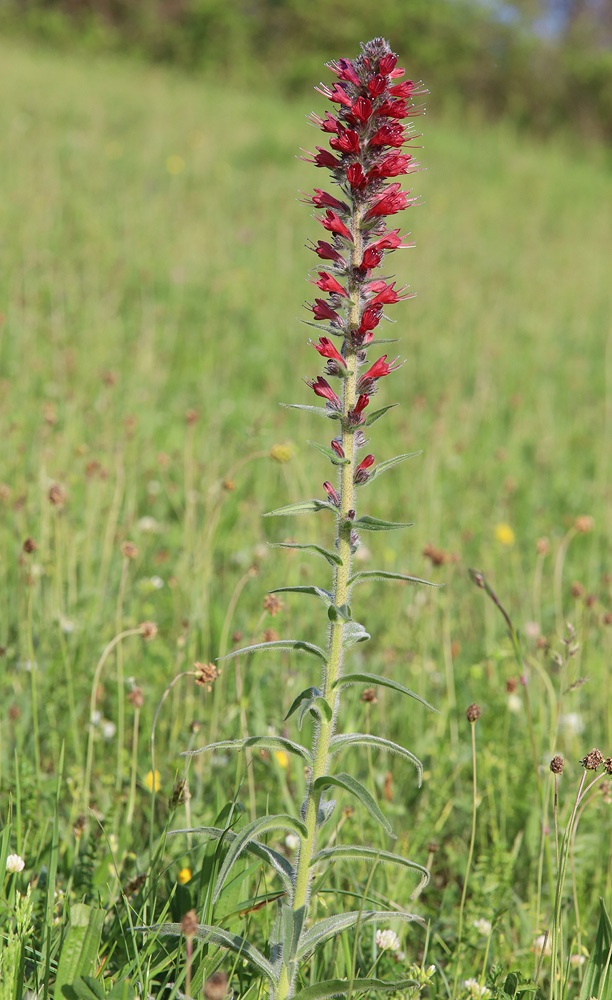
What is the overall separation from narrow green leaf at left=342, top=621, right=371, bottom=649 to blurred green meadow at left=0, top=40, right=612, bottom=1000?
0.45 metres

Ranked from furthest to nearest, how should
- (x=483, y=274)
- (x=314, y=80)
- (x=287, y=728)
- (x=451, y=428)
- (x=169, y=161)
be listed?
(x=314, y=80) < (x=169, y=161) < (x=483, y=274) < (x=451, y=428) < (x=287, y=728)

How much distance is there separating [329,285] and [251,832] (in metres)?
0.84

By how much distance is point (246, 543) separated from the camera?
134 inches

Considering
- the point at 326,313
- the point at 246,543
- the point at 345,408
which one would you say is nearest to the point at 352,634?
the point at 345,408

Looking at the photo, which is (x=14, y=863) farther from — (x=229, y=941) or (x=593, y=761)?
(x=593, y=761)

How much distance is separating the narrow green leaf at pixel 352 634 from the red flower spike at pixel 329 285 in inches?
20.6

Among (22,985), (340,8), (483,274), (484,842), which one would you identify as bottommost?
(484,842)

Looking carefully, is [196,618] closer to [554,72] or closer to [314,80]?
[314,80]

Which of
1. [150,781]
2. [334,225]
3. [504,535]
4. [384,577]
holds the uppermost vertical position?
[334,225]

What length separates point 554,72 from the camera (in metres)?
16.5

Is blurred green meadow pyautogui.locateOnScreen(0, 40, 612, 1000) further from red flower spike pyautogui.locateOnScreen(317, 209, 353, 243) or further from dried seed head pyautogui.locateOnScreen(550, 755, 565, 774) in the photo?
red flower spike pyautogui.locateOnScreen(317, 209, 353, 243)

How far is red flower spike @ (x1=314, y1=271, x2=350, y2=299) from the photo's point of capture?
1312 millimetres

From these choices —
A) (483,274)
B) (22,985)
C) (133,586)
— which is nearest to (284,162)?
(483,274)

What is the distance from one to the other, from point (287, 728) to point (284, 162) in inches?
345
